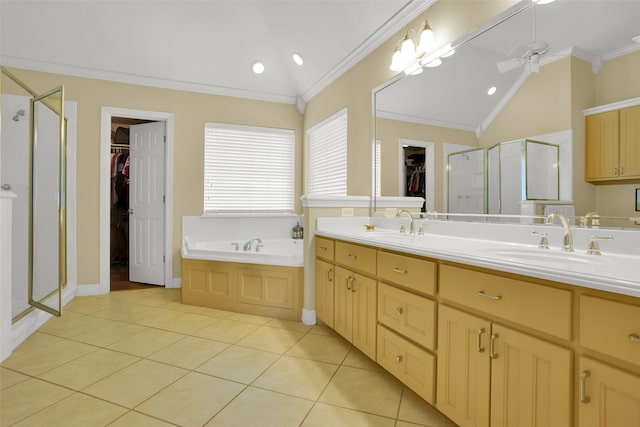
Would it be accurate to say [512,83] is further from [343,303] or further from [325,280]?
[325,280]

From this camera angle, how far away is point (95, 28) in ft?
11.5

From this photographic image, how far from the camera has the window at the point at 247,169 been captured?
435 cm

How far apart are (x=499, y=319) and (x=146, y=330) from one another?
8.83 feet

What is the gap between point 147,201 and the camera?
425 centimetres

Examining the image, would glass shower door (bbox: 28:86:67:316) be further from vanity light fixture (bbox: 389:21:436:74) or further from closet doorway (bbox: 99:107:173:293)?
vanity light fixture (bbox: 389:21:436:74)

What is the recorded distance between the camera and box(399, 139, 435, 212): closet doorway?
7.96 ft

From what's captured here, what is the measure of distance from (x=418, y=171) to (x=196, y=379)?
6.74 feet

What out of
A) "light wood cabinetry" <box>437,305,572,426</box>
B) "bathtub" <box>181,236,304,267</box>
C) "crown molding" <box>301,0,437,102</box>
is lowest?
"light wood cabinetry" <box>437,305,572,426</box>

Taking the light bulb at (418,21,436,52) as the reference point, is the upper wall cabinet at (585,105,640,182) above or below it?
below

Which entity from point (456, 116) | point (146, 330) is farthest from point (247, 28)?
point (146, 330)

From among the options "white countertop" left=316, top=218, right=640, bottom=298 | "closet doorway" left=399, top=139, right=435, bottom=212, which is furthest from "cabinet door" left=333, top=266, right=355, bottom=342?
"closet doorway" left=399, top=139, right=435, bottom=212

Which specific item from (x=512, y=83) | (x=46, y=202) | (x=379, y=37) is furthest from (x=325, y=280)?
(x=46, y=202)

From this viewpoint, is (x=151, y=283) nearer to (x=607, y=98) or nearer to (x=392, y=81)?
(x=392, y=81)

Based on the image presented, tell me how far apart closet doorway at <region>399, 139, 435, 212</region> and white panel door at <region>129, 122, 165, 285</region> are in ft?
10.0
